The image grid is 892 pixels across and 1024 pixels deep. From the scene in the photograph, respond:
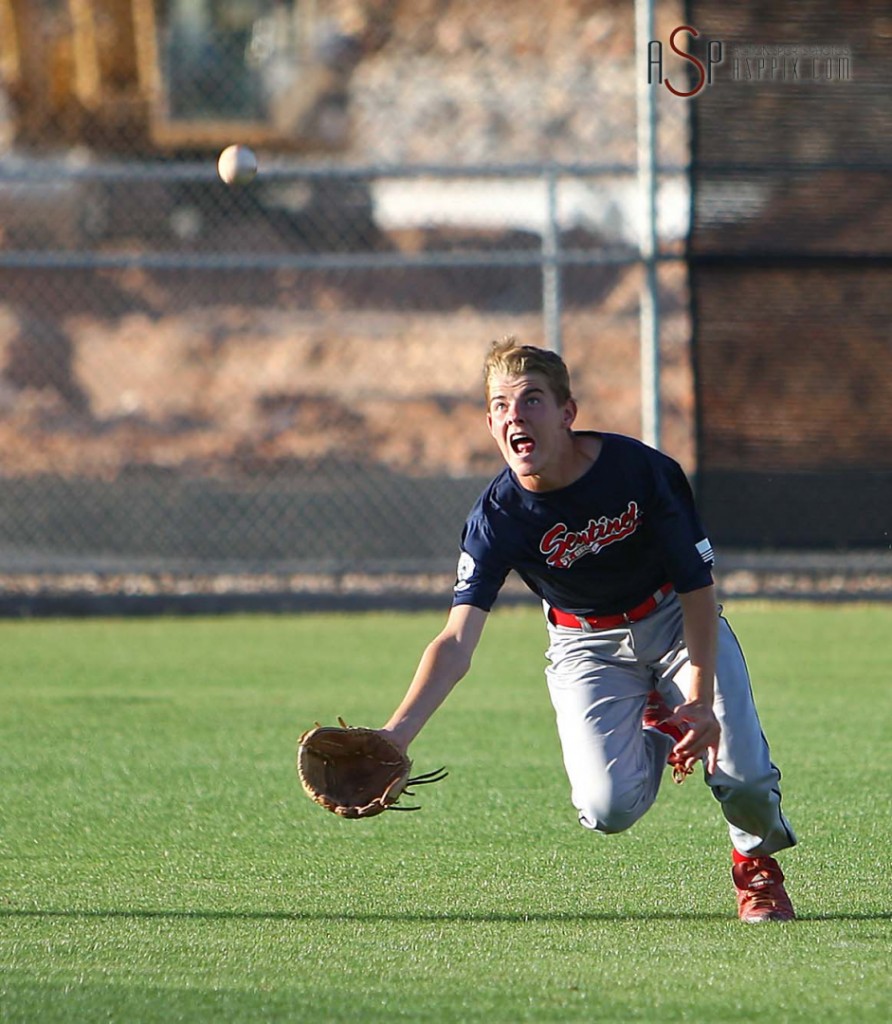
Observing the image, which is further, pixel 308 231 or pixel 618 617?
pixel 308 231

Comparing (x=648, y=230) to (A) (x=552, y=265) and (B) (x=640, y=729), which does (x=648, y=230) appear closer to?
(A) (x=552, y=265)

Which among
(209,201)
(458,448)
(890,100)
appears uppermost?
(890,100)

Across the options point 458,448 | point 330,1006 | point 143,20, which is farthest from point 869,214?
point 143,20

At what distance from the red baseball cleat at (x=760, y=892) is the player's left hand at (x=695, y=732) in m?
0.43

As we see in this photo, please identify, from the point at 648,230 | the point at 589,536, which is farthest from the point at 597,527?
the point at 648,230

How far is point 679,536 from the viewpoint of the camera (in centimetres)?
423

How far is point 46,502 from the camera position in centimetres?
1227

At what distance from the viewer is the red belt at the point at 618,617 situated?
14.9 ft

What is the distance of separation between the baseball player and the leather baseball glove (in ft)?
0.18

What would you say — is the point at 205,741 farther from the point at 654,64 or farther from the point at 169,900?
the point at 654,64

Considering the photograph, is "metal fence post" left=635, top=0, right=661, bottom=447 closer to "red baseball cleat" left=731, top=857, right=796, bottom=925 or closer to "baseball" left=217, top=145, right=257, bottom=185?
"baseball" left=217, top=145, right=257, bottom=185

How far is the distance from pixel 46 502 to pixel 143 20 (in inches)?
577

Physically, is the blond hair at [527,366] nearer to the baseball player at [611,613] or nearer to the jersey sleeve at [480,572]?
the baseball player at [611,613]

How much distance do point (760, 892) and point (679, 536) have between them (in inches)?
33.2
